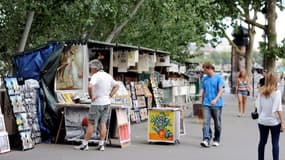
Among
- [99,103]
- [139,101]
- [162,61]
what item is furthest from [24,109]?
[162,61]

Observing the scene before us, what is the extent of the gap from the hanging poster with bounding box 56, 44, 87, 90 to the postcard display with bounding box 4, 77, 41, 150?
3.11 feet

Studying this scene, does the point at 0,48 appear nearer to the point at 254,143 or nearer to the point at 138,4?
the point at 138,4

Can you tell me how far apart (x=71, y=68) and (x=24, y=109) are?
1865 mm

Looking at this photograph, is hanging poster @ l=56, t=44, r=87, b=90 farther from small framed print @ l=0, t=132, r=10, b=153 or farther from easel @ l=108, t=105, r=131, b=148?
small framed print @ l=0, t=132, r=10, b=153

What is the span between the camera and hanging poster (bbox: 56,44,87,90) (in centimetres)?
1208

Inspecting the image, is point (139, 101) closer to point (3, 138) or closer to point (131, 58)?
point (131, 58)

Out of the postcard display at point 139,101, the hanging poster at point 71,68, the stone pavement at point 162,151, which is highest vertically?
the hanging poster at point 71,68

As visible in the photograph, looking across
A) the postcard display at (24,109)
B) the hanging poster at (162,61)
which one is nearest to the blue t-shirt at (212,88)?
the postcard display at (24,109)

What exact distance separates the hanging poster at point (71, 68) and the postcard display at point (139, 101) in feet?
12.3

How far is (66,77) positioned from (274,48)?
16.7 m

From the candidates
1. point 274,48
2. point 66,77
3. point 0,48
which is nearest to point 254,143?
point 66,77

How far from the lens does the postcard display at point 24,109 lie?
10.5 m

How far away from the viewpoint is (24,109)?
10727 millimetres

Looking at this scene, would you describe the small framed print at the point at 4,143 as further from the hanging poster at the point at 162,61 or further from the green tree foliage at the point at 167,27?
the green tree foliage at the point at 167,27
